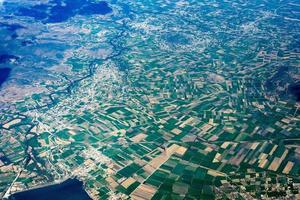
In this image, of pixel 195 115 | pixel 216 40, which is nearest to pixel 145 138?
pixel 195 115

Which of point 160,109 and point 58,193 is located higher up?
point 160,109

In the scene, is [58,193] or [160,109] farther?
[160,109]

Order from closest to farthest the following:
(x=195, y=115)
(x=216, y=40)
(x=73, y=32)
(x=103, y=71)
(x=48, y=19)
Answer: (x=195, y=115) → (x=103, y=71) → (x=216, y=40) → (x=73, y=32) → (x=48, y=19)

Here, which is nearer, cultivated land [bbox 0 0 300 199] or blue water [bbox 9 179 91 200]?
blue water [bbox 9 179 91 200]

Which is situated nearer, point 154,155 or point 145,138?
point 154,155

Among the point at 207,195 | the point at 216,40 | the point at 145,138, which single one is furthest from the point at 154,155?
the point at 216,40

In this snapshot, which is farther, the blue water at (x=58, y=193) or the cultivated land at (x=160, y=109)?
the cultivated land at (x=160, y=109)

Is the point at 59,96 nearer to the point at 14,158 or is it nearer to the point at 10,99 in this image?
the point at 10,99

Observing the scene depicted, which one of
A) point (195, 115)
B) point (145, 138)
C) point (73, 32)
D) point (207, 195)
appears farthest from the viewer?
point (73, 32)

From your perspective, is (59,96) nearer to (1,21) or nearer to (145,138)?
(145,138)
